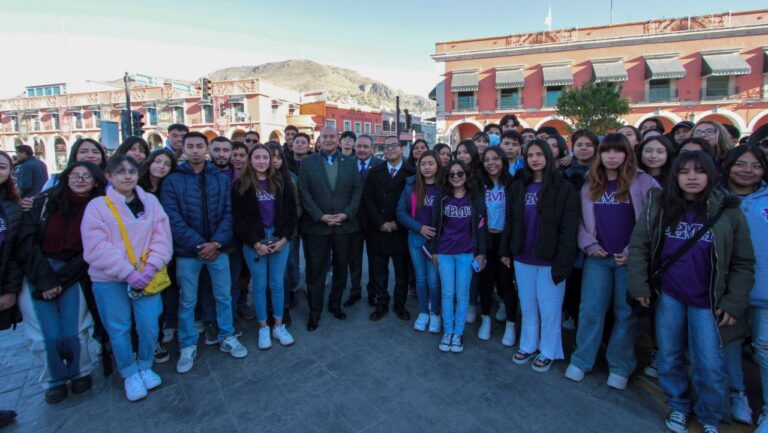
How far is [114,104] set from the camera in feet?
117

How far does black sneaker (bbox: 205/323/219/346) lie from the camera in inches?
150

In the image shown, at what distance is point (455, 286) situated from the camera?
374 cm

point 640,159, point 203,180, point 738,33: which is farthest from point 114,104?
point 738,33

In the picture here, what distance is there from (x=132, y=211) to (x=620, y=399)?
4040mm

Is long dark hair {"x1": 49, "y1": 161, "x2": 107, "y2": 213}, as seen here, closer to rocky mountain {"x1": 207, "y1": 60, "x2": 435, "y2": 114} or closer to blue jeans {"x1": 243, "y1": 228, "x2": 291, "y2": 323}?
blue jeans {"x1": 243, "y1": 228, "x2": 291, "y2": 323}

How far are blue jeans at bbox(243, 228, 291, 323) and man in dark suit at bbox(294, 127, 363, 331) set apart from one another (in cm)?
39

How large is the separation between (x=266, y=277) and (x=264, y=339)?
598 millimetres

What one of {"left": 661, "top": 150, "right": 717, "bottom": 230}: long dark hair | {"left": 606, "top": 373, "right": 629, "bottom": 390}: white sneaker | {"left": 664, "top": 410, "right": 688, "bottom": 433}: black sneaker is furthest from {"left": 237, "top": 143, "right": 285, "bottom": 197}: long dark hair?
{"left": 664, "top": 410, "right": 688, "bottom": 433}: black sneaker

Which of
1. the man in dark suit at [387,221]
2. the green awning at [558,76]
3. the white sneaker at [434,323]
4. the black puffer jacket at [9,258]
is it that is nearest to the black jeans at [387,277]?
the man in dark suit at [387,221]

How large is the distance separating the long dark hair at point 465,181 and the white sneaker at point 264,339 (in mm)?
2259

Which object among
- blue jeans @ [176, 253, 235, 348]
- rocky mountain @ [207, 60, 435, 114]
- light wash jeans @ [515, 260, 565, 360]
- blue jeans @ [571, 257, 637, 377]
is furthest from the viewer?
rocky mountain @ [207, 60, 435, 114]

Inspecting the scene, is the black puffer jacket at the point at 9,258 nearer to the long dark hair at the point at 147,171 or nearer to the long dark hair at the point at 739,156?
the long dark hair at the point at 147,171

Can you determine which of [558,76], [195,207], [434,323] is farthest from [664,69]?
[195,207]

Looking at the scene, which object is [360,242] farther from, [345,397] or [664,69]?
[664,69]
